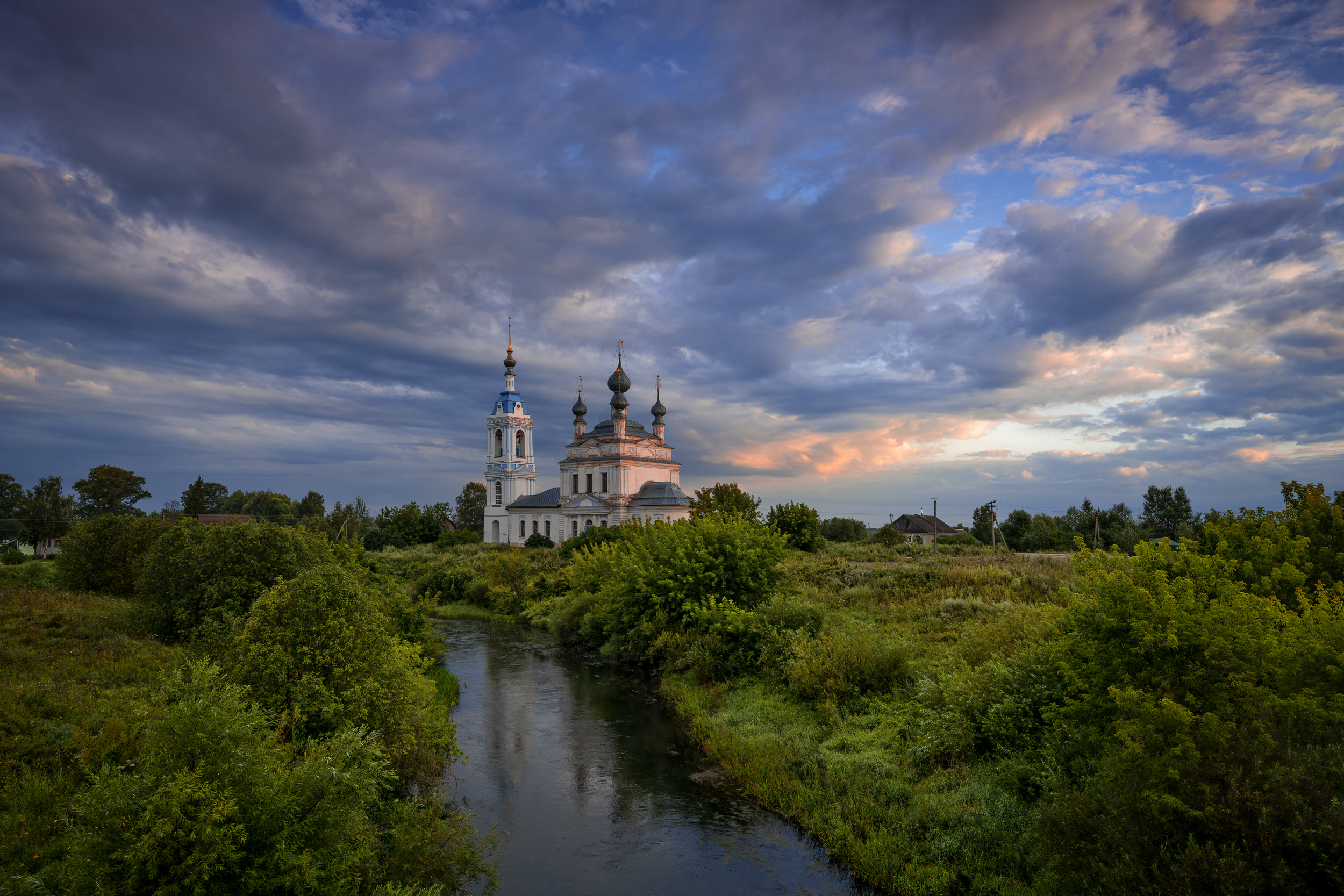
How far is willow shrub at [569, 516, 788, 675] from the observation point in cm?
2086

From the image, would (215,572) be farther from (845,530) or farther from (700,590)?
(845,530)

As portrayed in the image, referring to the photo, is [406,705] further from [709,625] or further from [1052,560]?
[1052,560]

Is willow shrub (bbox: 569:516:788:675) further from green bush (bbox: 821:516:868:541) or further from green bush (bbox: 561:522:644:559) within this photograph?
green bush (bbox: 821:516:868:541)

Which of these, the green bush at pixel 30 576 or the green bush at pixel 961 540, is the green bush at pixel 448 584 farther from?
the green bush at pixel 961 540

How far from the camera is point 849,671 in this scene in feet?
53.4

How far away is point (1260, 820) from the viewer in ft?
19.9

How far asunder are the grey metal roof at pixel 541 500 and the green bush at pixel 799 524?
40.4m

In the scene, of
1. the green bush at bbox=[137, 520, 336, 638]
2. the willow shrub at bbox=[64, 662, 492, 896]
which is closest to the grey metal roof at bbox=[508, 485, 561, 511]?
the green bush at bbox=[137, 520, 336, 638]

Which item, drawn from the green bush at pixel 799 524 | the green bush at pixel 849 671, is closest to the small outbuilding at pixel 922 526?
the green bush at pixel 799 524

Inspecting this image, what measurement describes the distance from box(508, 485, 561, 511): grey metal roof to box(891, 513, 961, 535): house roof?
39.4 m

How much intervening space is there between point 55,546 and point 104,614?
42.4 m

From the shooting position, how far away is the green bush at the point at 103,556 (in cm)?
2142

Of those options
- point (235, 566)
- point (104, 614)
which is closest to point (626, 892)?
point (235, 566)

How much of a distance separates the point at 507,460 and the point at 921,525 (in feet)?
166
